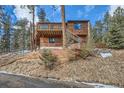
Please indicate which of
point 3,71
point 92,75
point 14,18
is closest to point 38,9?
point 14,18

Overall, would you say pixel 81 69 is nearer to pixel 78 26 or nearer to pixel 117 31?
pixel 117 31

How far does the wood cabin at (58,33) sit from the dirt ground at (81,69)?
704mm

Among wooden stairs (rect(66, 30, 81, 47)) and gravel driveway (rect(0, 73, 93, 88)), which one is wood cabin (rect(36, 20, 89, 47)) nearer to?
wooden stairs (rect(66, 30, 81, 47))

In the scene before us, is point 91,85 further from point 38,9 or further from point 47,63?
point 38,9

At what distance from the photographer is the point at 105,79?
5914 mm

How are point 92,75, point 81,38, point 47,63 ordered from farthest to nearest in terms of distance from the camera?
point 81,38
point 47,63
point 92,75

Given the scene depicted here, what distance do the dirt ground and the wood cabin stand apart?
0.70m

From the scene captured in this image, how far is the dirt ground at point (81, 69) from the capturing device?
597cm

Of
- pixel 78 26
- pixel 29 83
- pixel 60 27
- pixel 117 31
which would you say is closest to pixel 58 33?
pixel 60 27

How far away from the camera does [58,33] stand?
7859mm

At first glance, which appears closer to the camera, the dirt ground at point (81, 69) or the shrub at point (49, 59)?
the dirt ground at point (81, 69)

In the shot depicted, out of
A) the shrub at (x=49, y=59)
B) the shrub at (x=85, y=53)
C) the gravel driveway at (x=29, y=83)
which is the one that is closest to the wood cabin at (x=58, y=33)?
the shrub at (x=85, y=53)

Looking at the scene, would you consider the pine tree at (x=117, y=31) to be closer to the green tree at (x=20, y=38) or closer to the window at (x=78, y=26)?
the window at (x=78, y=26)

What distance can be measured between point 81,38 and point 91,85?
2.08m
